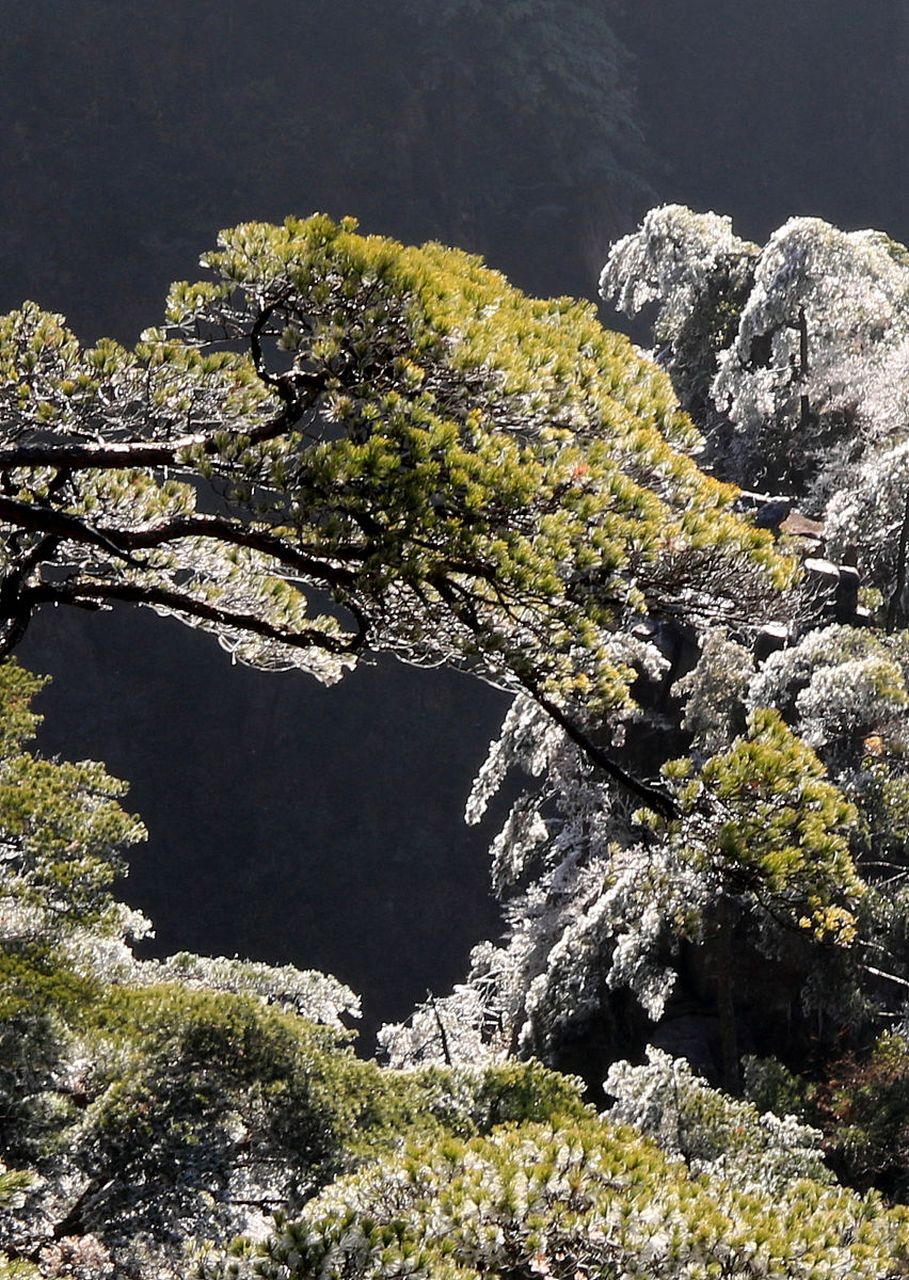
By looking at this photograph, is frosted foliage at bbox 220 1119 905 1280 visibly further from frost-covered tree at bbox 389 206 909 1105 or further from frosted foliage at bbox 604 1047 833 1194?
frosted foliage at bbox 604 1047 833 1194

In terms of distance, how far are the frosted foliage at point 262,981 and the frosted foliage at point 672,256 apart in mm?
7004

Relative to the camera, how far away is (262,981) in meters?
5.75

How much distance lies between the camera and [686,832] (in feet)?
8.64

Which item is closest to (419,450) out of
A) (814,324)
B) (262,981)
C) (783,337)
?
(262,981)

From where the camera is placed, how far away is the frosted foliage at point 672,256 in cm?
976

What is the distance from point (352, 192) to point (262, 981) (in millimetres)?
20159

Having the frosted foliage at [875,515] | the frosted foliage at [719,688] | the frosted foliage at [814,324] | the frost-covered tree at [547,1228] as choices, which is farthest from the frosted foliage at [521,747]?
the frost-covered tree at [547,1228]

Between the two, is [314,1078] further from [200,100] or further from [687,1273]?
[200,100]

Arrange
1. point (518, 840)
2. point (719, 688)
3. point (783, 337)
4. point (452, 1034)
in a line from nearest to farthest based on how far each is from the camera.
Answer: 1. point (719, 688)
2. point (518, 840)
3. point (452, 1034)
4. point (783, 337)

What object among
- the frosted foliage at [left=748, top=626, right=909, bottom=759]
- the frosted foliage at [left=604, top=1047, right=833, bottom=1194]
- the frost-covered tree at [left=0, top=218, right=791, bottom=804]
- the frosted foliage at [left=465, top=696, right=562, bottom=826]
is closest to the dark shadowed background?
the frosted foliage at [left=465, top=696, right=562, bottom=826]

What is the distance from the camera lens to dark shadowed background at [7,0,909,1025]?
1939 cm

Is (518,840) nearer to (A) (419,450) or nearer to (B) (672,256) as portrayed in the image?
(B) (672,256)

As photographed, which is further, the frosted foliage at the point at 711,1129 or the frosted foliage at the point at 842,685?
the frosted foliage at the point at 842,685

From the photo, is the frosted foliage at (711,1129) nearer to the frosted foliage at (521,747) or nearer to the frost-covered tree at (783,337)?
the frosted foliage at (521,747)
